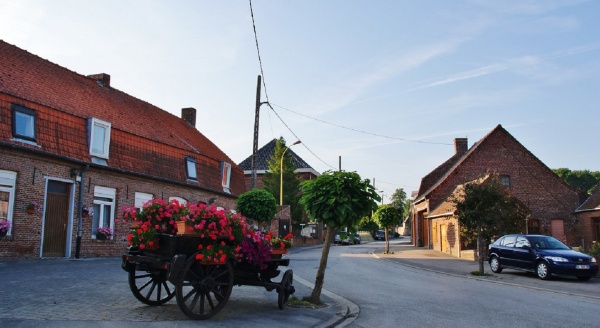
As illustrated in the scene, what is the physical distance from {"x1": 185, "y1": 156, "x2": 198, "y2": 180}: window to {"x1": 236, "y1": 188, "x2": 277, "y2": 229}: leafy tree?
3.24 meters

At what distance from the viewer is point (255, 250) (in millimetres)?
8031

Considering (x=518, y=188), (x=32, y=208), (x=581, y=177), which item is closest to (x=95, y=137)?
(x=32, y=208)

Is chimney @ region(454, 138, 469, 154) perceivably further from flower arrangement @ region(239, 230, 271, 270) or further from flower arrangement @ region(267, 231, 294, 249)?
flower arrangement @ region(239, 230, 271, 270)

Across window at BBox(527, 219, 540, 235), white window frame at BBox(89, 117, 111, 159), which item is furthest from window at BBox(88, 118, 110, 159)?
window at BBox(527, 219, 540, 235)

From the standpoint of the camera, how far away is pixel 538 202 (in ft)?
114

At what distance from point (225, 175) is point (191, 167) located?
4688mm

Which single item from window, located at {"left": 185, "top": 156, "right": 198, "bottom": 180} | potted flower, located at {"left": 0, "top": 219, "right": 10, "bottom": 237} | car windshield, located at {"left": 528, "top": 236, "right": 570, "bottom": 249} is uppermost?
window, located at {"left": 185, "top": 156, "right": 198, "bottom": 180}

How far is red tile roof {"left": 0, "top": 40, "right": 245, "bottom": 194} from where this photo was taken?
18062 mm

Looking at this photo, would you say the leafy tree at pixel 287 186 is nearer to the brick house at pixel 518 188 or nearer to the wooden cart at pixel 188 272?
the brick house at pixel 518 188

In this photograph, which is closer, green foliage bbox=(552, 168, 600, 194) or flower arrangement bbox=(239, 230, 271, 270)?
flower arrangement bbox=(239, 230, 271, 270)

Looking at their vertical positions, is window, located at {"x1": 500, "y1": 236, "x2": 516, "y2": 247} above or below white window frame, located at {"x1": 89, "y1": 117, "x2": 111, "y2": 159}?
below

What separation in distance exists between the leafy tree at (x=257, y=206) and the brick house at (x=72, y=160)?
3.14 m

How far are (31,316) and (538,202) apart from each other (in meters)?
34.9

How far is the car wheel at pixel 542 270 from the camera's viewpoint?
16312mm
